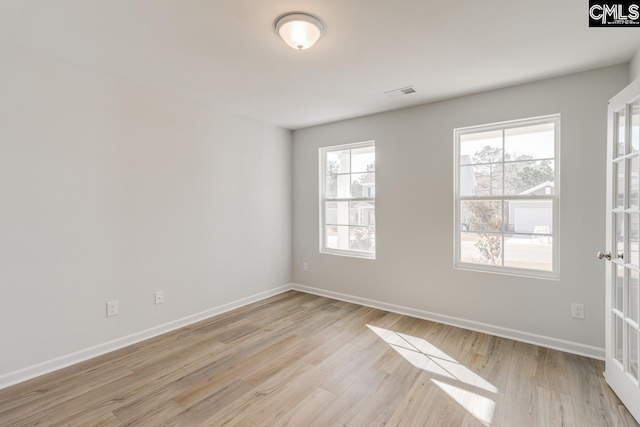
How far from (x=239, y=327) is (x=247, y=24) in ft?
9.39

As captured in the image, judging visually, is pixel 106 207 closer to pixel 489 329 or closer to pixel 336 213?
pixel 336 213

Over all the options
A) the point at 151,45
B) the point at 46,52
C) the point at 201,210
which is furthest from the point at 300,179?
the point at 46,52

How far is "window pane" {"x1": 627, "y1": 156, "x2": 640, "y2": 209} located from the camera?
192cm

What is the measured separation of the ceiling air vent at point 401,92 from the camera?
3096mm

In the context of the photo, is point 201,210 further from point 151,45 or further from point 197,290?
point 151,45

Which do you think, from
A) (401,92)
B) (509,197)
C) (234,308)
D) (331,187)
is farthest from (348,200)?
(234,308)

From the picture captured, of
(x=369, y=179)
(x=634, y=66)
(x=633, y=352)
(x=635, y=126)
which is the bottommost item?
(x=633, y=352)

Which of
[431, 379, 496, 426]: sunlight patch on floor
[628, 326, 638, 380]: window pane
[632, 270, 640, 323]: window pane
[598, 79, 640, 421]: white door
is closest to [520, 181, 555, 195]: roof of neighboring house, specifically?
[598, 79, 640, 421]: white door

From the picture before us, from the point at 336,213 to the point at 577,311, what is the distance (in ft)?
9.42

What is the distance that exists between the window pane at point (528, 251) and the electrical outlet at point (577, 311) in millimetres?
357

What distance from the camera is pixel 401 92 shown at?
3197 millimetres

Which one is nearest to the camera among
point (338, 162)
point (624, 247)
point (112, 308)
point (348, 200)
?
point (624, 247)

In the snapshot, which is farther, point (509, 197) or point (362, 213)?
point (362, 213)

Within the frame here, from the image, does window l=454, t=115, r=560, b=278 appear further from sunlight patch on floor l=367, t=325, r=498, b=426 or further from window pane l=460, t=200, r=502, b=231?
sunlight patch on floor l=367, t=325, r=498, b=426
